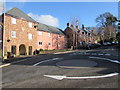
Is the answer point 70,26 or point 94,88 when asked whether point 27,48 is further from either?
point 70,26

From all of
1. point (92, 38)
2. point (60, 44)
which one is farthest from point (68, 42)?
point (92, 38)

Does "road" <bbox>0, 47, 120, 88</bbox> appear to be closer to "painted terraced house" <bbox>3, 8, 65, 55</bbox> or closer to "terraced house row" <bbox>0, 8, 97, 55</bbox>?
"terraced house row" <bbox>0, 8, 97, 55</bbox>

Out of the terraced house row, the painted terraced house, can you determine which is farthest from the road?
the painted terraced house

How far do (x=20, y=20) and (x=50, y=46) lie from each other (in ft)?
42.4

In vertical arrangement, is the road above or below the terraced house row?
below

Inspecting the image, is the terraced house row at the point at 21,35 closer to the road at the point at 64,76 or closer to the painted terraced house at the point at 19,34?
the painted terraced house at the point at 19,34

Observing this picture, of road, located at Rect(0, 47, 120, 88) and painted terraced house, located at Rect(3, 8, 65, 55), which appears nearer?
road, located at Rect(0, 47, 120, 88)

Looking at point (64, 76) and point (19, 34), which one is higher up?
point (19, 34)

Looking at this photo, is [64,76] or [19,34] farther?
[19,34]

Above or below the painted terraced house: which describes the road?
below

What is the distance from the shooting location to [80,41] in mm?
40594

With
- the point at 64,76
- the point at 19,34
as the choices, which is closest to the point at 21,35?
the point at 19,34

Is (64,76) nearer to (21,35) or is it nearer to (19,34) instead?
(19,34)

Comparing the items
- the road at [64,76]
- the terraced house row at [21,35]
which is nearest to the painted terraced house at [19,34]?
the terraced house row at [21,35]
